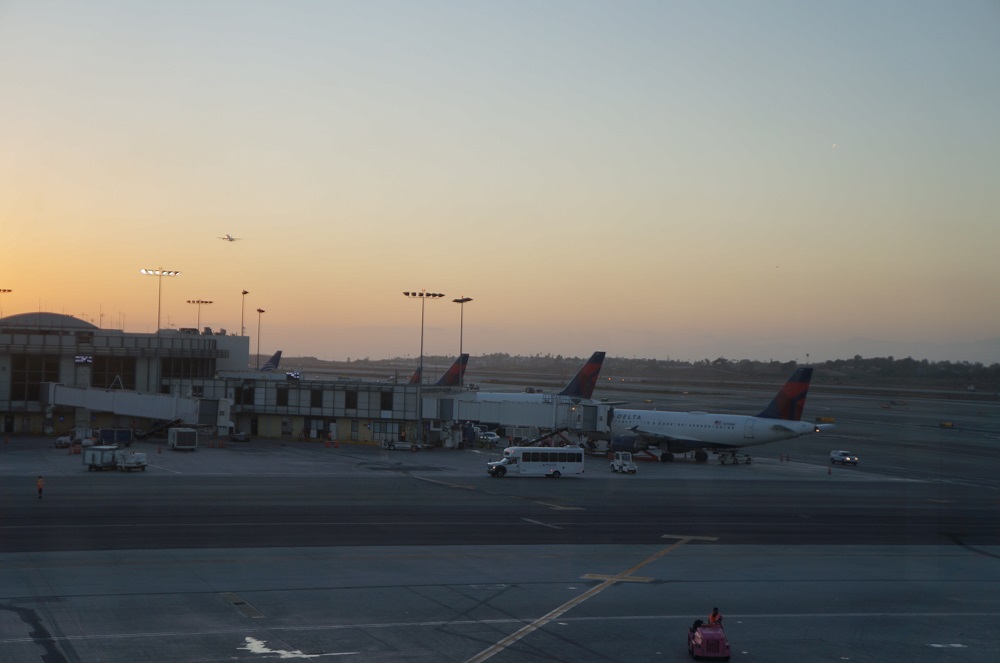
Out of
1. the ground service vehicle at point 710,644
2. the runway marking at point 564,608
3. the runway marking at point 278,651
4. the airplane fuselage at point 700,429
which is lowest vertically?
the runway marking at point 564,608

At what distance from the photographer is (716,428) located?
7338 centimetres

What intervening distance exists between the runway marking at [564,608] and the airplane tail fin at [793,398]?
40.2m

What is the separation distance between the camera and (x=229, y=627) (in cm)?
2212

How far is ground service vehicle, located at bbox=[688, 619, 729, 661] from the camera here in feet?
67.7

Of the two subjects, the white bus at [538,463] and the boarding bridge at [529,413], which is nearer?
the white bus at [538,463]

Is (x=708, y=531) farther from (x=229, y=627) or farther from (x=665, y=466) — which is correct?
(x=665, y=466)

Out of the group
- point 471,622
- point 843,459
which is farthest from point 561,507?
point 843,459

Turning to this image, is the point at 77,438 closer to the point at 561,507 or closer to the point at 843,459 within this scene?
the point at 561,507

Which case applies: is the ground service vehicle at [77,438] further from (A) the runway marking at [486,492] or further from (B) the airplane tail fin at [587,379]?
(B) the airplane tail fin at [587,379]

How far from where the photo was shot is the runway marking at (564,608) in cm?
2092

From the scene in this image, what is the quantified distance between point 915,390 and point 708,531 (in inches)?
6889

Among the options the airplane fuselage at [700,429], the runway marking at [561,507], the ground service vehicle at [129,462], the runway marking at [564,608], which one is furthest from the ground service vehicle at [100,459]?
the airplane fuselage at [700,429]

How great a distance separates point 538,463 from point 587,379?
91.0 ft

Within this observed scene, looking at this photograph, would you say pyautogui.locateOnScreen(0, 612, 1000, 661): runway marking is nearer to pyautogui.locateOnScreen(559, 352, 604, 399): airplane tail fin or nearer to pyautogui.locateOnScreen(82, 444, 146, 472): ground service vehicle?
pyautogui.locateOnScreen(82, 444, 146, 472): ground service vehicle
